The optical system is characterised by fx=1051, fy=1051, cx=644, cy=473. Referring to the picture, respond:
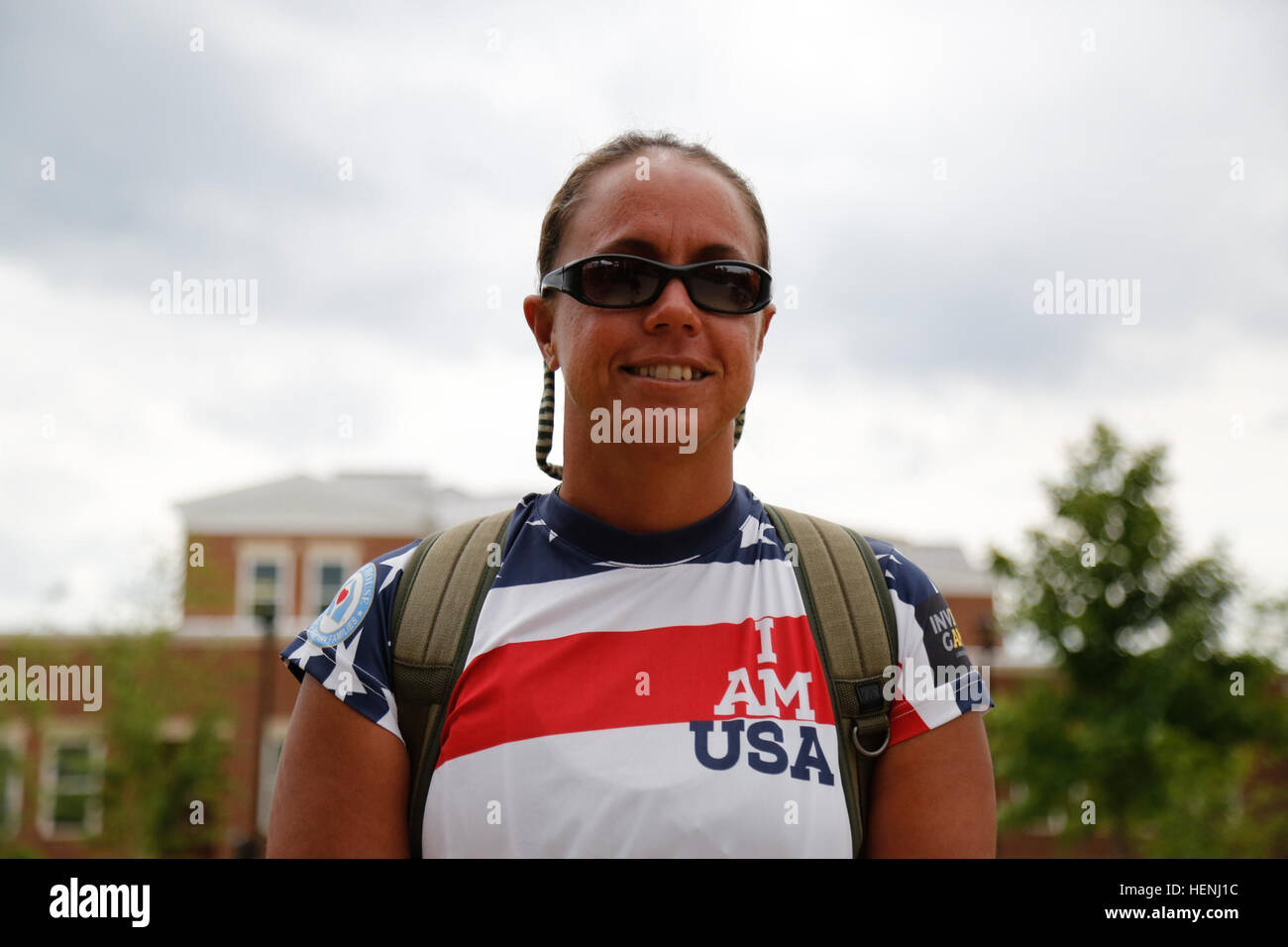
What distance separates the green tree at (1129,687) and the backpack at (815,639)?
15.5m

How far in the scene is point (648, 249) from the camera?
223 centimetres

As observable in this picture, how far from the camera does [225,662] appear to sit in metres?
24.5

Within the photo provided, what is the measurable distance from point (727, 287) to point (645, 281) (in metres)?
0.18

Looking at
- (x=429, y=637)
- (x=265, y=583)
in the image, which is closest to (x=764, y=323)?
(x=429, y=637)

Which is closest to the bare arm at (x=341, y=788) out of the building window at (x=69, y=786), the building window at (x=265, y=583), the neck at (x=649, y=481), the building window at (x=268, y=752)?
the neck at (x=649, y=481)

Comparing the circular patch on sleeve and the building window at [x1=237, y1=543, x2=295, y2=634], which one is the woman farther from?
the building window at [x1=237, y1=543, x2=295, y2=634]

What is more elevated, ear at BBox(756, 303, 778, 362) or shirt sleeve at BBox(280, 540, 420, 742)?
ear at BBox(756, 303, 778, 362)

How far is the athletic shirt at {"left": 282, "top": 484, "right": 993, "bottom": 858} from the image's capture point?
75.9 inches

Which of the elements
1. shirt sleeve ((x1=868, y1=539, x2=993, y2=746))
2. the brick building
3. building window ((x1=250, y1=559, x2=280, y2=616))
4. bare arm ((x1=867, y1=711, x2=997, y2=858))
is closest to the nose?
shirt sleeve ((x1=868, y1=539, x2=993, y2=746))

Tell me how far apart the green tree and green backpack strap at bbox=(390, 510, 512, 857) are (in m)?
15.9

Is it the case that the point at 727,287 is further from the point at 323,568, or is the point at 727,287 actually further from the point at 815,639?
the point at 323,568

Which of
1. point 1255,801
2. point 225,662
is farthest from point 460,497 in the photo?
point 1255,801

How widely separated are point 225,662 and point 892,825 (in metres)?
24.9
